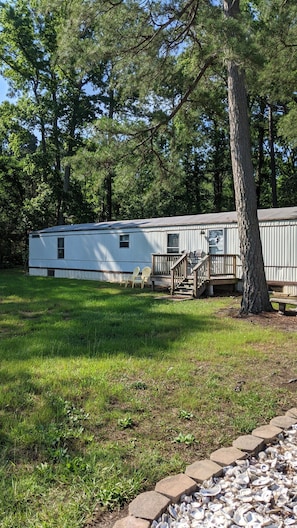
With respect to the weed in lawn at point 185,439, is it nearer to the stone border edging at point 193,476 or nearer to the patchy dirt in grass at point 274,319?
the stone border edging at point 193,476

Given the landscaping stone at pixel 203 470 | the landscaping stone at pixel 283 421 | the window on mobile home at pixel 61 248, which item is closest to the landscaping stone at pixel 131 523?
the landscaping stone at pixel 203 470

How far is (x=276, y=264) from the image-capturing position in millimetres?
11297

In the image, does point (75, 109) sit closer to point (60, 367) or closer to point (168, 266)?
point (168, 266)

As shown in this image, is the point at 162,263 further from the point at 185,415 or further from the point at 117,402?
the point at 185,415

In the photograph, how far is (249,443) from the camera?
102 inches

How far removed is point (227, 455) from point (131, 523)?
2.82ft

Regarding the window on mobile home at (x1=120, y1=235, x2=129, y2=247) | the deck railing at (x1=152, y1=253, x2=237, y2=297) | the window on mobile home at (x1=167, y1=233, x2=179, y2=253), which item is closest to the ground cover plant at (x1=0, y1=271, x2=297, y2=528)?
the deck railing at (x1=152, y1=253, x2=237, y2=297)

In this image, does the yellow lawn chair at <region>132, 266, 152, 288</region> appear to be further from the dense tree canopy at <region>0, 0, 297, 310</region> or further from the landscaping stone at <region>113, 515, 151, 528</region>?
the landscaping stone at <region>113, 515, 151, 528</region>

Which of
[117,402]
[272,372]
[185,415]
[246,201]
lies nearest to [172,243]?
[246,201]

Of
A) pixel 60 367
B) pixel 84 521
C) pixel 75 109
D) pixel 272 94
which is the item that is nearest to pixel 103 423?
pixel 84 521

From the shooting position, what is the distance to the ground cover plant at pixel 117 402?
2.13m

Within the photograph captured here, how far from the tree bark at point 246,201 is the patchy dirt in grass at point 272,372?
1.01 feet

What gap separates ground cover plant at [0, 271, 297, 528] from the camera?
213 centimetres

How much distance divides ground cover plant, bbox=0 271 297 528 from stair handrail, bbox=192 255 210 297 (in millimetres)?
4087
